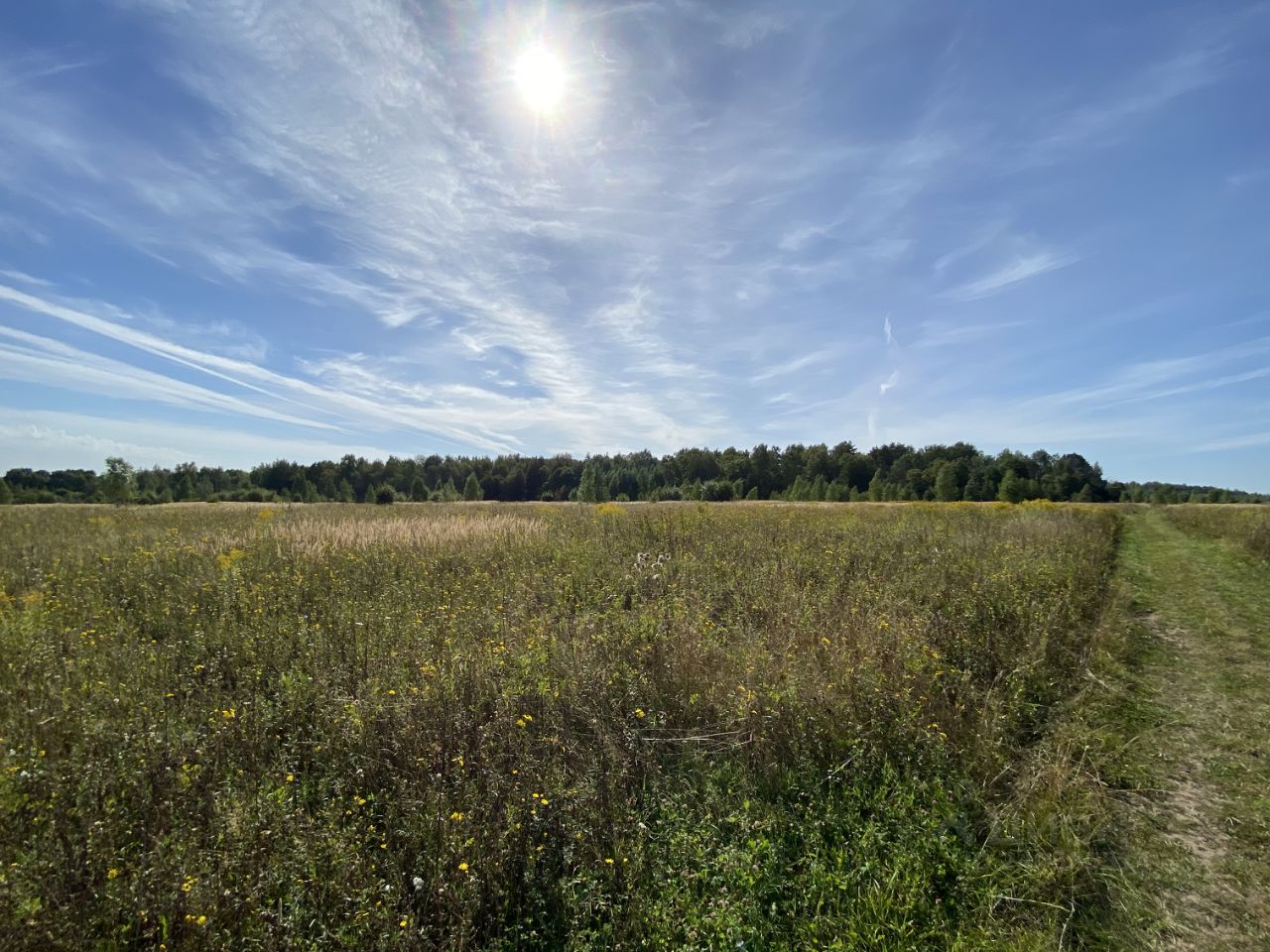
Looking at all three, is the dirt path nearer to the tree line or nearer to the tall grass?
the tall grass

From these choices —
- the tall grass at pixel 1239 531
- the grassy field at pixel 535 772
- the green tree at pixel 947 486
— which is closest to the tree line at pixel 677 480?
the green tree at pixel 947 486

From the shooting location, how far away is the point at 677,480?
334 ft

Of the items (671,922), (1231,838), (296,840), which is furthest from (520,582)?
(1231,838)

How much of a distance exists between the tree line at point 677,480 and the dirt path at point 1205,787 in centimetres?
4887

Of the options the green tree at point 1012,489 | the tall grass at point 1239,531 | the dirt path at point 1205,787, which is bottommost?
the dirt path at point 1205,787

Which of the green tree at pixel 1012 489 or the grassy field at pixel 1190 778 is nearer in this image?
the grassy field at pixel 1190 778

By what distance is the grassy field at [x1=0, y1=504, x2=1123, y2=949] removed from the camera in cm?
258

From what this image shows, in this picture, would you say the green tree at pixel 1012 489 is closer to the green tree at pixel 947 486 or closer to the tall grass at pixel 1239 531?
the green tree at pixel 947 486

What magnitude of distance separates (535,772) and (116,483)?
57027 millimetres

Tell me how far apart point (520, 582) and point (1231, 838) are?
7.27 meters

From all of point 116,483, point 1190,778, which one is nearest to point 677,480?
point 116,483

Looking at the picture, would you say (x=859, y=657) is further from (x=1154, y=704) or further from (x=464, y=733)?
(x=464, y=733)

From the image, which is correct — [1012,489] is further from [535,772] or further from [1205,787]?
[535,772]

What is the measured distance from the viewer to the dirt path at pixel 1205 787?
272 cm
